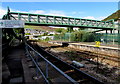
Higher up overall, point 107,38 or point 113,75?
point 107,38

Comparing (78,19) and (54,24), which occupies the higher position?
(78,19)

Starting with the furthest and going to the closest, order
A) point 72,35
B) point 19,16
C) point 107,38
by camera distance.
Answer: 1. point 72,35
2. point 107,38
3. point 19,16

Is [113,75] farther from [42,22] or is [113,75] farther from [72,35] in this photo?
[72,35]

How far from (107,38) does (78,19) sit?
783 centimetres

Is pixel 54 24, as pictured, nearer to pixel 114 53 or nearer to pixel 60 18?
pixel 60 18

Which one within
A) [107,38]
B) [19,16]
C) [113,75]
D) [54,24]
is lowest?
[113,75]

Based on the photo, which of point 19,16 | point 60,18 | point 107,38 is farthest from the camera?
point 60,18

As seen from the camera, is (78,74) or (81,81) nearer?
(81,81)

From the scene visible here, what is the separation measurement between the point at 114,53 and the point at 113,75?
21.5ft

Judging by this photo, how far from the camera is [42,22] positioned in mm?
20203

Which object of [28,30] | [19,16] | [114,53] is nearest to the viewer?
[114,53]

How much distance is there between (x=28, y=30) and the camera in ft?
355

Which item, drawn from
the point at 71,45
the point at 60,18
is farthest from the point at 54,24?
the point at 71,45

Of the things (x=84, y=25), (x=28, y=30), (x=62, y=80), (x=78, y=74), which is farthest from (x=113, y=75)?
(x=28, y=30)
